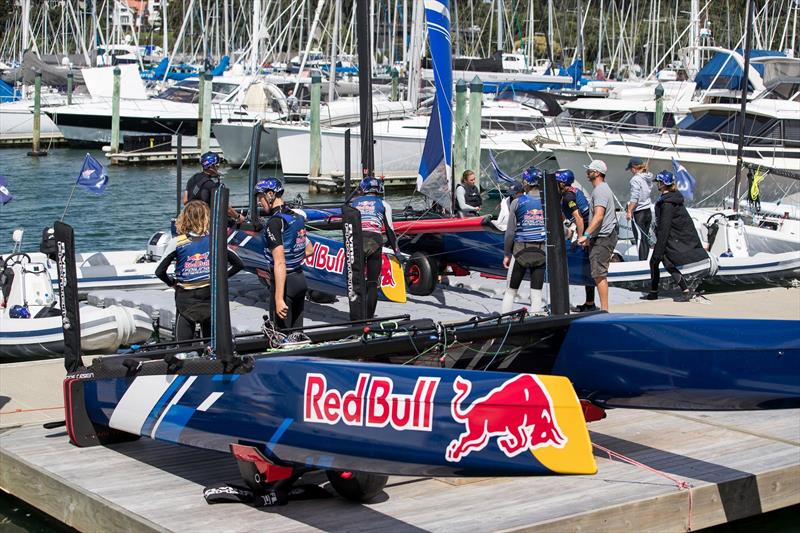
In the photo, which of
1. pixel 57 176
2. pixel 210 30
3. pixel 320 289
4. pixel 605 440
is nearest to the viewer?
pixel 605 440

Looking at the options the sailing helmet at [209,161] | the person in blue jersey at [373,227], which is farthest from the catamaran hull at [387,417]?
the sailing helmet at [209,161]

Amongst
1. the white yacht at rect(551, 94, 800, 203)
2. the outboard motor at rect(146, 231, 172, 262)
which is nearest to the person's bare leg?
the outboard motor at rect(146, 231, 172, 262)

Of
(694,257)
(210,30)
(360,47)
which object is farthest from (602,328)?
(210,30)

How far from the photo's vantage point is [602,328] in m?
7.81

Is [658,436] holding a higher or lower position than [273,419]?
lower

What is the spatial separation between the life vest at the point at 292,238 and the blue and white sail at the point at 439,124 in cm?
554

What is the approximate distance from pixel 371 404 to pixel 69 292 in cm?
262

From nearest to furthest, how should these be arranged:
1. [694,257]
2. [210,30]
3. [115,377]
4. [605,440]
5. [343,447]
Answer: [343,447] → [115,377] → [605,440] → [694,257] → [210,30]

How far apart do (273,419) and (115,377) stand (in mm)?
1483

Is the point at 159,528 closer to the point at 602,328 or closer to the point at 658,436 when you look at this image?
the point at 602,328

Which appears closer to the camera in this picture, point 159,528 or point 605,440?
point 159,528

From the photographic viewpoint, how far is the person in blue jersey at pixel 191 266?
27.4 ft

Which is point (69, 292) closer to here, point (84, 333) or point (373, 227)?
point (84, 333)

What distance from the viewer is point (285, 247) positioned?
32.2ft
